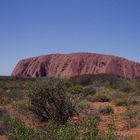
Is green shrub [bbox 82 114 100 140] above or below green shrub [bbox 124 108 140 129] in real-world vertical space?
above

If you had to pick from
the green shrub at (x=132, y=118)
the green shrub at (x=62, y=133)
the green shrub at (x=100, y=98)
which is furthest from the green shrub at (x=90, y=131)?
the green shrub at (x=100, y=98)

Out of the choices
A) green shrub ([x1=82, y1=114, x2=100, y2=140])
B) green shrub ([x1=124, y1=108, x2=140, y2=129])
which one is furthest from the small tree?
green shrub ([x1=82, y1=114, x2=100, y2=140])

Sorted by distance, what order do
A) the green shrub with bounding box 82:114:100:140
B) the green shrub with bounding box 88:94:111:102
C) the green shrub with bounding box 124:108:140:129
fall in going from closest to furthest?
the green shrub with bounding box 82:114:100:140
the green shrub with bounding box 124:108:140:129
the green shrub with bounding box 88:94:111:102

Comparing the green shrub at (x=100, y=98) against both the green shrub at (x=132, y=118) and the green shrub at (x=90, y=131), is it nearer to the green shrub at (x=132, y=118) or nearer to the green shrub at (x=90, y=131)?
the green shrub at (x=132, y=118)

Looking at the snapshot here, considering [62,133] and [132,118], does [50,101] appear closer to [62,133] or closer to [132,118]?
[132,118]

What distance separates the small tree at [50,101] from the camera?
14.1 m

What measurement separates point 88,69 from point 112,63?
6.47 metres

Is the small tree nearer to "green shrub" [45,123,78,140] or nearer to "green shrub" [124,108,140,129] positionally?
"green shrub" [124,108,140,129]

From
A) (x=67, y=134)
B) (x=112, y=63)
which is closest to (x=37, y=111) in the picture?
(x=67, y=134)

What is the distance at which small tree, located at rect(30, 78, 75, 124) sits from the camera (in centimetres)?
1410

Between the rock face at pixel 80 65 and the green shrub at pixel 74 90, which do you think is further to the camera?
the rock face at pixel 80 65

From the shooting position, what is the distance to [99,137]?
734 cm

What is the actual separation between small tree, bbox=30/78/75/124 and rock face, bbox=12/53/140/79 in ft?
224

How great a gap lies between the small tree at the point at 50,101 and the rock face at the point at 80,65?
68.4 m
